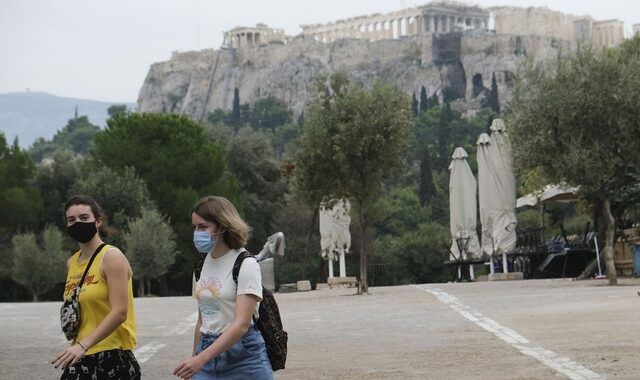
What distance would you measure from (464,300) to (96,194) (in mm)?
36973

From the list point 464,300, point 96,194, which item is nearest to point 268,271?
point 464,300

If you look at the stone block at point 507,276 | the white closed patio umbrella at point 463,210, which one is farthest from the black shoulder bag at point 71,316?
the white closed patio umbrella at point 463,210

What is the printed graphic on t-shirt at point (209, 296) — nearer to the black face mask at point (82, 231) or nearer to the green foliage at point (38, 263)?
the black face mask at point (82, 231)

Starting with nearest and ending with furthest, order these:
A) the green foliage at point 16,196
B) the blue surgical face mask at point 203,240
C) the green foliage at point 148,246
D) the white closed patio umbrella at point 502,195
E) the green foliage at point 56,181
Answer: the blue surgical face mask at point 203,240 < the white closed patio umbrella at point 502,195 < the green foliage at point 148,246 < the green foliage at point 16,196 < the green foliage at point 56,181

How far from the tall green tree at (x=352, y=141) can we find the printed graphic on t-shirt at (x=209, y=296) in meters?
23.7

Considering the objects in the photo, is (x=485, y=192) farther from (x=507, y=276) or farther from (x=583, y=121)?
(x=583, y=121)

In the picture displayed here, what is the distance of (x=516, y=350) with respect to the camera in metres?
13.5

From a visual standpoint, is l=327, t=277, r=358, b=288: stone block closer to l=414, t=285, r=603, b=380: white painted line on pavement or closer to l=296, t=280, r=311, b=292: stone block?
l=296, t=280, r=311, b=292: stone block

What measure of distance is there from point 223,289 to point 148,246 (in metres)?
48.6

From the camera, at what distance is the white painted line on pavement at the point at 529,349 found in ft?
35.9

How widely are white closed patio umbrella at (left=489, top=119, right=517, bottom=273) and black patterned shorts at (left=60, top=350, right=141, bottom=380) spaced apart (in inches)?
1216

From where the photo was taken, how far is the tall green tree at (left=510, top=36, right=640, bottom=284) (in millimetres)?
28188

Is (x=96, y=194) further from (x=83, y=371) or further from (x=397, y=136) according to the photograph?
(x=83, y=371)

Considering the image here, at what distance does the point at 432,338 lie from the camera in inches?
621
